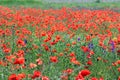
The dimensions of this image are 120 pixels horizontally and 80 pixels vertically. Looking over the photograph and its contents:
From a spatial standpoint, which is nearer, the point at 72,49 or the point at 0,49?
the point at 0,49

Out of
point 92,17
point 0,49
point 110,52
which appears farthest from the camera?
point 92,17

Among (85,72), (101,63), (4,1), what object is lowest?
(4,1)

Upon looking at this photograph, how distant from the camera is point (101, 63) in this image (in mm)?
5730

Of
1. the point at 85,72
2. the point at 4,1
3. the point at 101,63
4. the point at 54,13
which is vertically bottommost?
the point at 4,1

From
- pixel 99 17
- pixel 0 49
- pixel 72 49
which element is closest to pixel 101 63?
pixel 72 49

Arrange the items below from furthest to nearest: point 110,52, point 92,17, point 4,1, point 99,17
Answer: point 4,1 < point 92,17 < point 99,17 < point 110,52

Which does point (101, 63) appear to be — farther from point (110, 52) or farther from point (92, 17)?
point (92, 17)

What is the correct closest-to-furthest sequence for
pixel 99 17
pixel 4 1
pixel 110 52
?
pixel 110 52, pixel 99 17, pixel 4 1

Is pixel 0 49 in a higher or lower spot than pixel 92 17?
higher

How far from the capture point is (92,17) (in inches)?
432

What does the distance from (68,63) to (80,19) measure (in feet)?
15.1

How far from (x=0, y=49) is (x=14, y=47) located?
785 millimetres

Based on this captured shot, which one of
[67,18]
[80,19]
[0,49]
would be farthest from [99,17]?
[0,49]

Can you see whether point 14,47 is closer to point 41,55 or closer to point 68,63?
point 41,55
